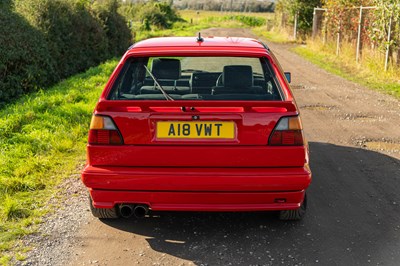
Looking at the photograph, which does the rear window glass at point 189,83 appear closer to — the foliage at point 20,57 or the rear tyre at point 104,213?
the rear tyre at point 104,213

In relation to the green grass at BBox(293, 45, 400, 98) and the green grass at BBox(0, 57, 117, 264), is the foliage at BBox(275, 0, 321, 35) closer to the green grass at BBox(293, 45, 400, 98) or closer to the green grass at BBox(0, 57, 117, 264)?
the green grass at BBox(293, 45, 400, 98)

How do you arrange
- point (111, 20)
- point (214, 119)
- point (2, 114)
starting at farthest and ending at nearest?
point (111, 20) → point (2, 114) → point (214, 119)

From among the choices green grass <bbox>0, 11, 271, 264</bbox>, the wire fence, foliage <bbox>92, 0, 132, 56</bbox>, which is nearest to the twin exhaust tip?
green grass <bbox>0, 11, 271, 264</bbox>

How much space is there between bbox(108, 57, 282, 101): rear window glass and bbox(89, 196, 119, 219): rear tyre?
3.36 ft

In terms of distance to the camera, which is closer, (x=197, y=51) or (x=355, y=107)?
(x=197, y=51)

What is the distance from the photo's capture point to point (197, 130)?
12.2 feet

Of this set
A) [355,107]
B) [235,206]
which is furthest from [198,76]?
[355,107]

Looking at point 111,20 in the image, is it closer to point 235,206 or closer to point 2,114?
point 2,114

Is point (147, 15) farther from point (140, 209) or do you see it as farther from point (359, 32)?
point (140, 209)

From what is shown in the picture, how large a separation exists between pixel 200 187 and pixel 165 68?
4.69 feet

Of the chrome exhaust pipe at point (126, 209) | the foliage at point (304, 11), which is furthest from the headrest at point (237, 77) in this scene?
the foliage at point (304, 11)

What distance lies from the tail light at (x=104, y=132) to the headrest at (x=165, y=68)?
993 millimetres

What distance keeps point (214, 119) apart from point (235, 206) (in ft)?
2.37

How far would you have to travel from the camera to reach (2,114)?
28.0 ft
